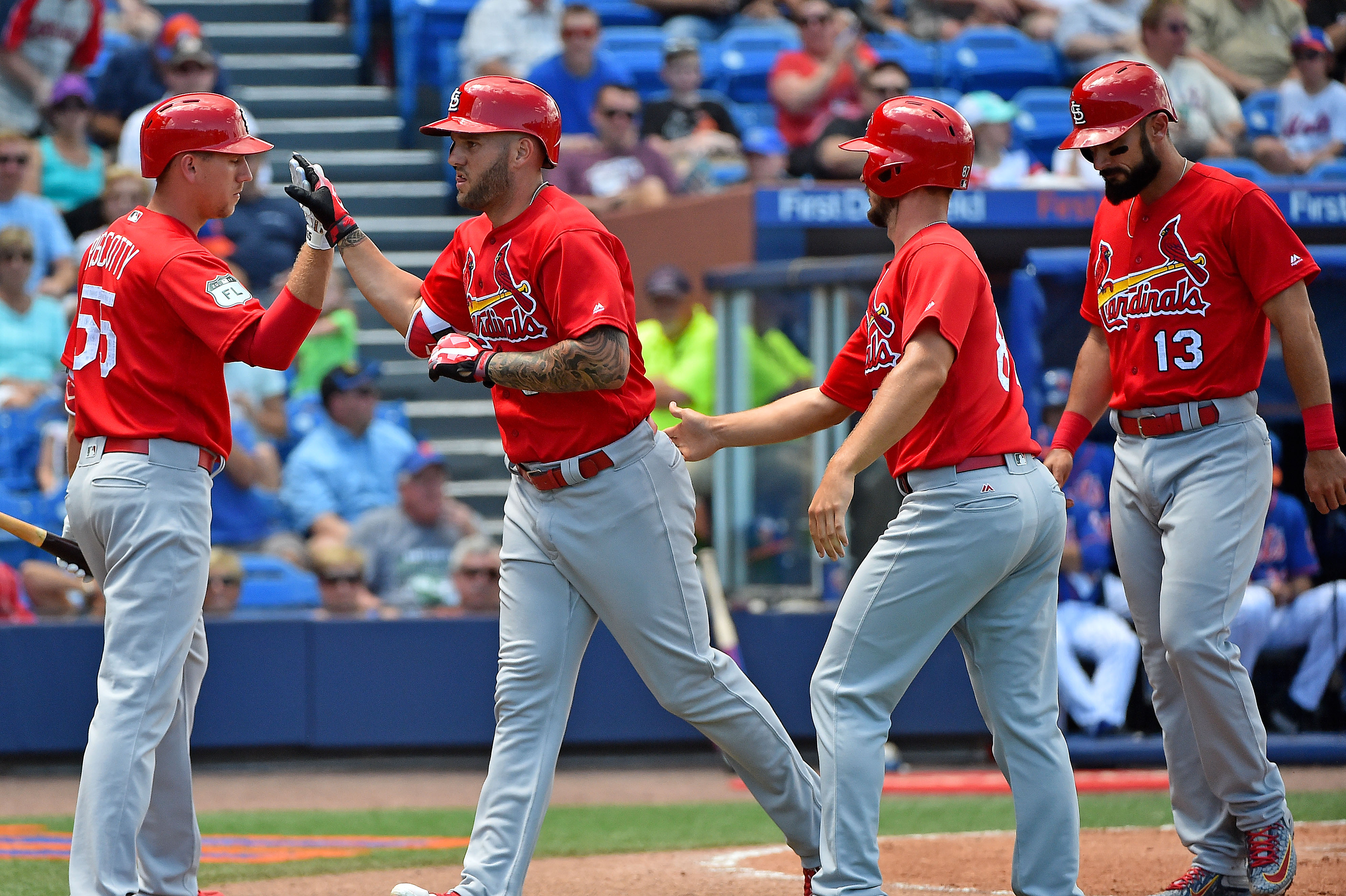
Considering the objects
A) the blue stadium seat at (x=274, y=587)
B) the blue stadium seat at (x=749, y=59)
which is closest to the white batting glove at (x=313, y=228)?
the blue stadium seat at (x=274, y=587)

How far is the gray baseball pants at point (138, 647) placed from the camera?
3.89 m

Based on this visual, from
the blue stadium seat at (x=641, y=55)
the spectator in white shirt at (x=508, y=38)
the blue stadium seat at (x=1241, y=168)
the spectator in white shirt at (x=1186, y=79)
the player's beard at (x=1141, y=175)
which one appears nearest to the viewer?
the player's beard at (x=1141, y=175)

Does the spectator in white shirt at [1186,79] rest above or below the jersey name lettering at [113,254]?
above

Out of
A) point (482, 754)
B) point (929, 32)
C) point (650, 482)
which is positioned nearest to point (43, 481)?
point (482, 754)

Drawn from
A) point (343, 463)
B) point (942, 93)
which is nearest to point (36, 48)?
point (343, 463)

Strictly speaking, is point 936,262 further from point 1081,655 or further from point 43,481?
point 43,481

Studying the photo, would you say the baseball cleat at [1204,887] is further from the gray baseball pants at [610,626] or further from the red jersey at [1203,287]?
the red jersey at [1203,287]

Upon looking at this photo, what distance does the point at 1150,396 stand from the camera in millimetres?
4328

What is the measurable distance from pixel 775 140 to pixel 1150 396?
7384mm

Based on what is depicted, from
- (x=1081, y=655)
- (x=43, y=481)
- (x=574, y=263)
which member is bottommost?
(x=1081, y=655)

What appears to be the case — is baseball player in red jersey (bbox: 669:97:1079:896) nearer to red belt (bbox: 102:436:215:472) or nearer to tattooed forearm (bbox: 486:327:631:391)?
tattooed forearm (bbox: 486:327:631:391)

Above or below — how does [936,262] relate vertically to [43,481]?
above

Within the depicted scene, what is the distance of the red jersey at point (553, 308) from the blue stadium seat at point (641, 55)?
8599 mm

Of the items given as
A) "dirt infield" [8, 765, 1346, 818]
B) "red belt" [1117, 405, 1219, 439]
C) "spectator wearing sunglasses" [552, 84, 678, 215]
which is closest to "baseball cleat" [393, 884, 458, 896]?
"red belt" [1117, 405, 1219, 439]
